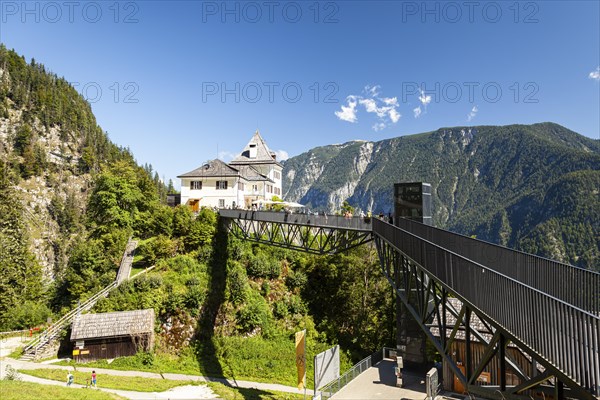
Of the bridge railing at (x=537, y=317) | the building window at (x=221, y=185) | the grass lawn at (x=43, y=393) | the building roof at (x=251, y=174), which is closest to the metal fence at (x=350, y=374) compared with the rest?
the grass lawn at (x=43, y=393)

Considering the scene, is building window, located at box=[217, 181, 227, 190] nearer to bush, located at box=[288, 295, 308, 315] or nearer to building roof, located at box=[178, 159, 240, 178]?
building roof, located at box=[178, 159, 240, 178]

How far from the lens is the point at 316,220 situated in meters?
22.4

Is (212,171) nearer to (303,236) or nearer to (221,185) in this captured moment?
(221,185)

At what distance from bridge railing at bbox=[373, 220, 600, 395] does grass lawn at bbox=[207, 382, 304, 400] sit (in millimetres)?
15871

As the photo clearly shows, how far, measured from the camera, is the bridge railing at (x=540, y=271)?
789 centimetres

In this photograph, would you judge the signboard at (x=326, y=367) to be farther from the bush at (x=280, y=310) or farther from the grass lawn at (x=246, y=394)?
the bush at (x=280, y=310)

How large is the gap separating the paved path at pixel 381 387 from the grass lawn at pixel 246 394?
4.03m

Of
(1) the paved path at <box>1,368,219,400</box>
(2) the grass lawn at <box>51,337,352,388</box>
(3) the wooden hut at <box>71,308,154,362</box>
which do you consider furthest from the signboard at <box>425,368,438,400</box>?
(3) the wooden hut at <box>71,308,154,362</box>

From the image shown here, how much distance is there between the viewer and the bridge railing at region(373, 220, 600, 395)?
4.62m

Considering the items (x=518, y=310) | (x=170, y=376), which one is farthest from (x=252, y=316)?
(x=518, y=310)

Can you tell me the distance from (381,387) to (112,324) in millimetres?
18615

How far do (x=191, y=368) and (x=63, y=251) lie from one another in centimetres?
7823

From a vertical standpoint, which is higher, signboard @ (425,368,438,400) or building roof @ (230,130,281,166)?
building roof @ (230,130,281,166)

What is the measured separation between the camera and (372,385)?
60.9ft
